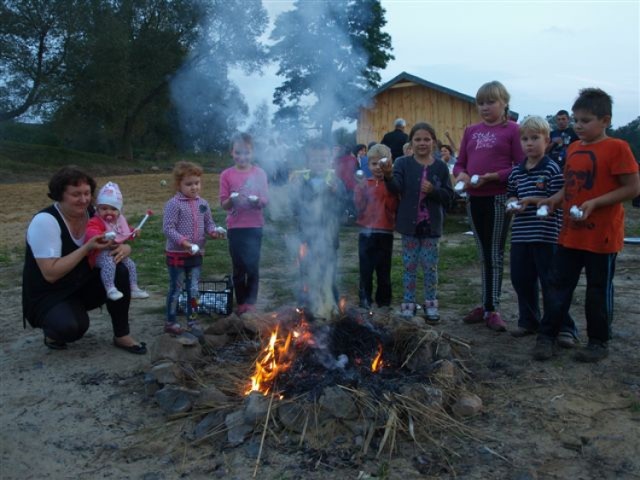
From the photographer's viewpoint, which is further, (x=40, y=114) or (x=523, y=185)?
(x=40, y=114)

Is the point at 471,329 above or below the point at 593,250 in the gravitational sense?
below

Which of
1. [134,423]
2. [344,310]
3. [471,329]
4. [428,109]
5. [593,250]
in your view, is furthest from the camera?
[428,109]

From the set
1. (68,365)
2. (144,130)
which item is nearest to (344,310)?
(68,365)

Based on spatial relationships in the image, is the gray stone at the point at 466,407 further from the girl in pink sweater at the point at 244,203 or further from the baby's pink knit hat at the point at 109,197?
the baby's pink knit hat at the point at 109,197

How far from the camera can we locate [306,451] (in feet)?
9.87

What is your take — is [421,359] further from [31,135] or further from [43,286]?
[31,135]

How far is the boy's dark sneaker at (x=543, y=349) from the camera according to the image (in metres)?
4.20

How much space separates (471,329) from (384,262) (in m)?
0.99

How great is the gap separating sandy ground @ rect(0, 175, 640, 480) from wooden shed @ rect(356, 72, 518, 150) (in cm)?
1105

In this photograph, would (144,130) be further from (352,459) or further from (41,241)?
(352,459)

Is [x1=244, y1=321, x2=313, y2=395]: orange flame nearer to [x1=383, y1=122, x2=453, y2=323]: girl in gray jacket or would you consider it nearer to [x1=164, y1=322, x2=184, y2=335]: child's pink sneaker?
[x1=164, y1=322, x2=184, y2=335]: child's pink sneaker

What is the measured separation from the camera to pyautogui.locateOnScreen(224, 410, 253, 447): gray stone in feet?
10.2

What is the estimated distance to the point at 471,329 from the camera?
5020 millimetres

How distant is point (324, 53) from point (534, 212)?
226 centimetres
